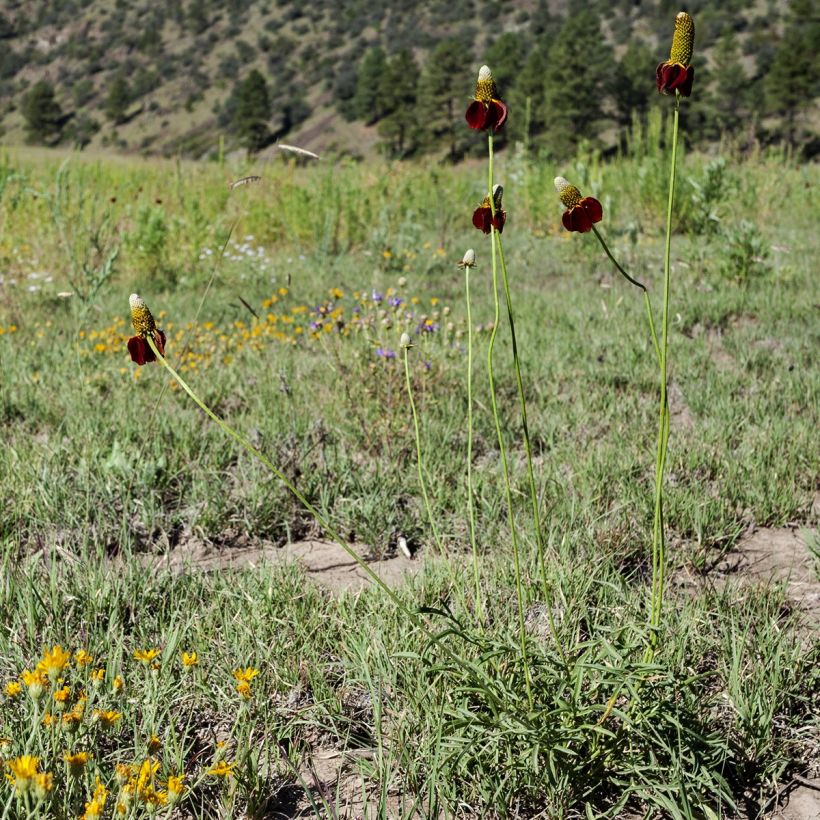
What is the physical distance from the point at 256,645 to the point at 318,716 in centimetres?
23

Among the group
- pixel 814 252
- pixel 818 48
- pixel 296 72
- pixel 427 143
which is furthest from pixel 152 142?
pixel 814 252

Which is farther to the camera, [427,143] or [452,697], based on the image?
[427,143]

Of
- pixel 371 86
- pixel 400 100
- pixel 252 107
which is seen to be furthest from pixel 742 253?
pixel 252 107

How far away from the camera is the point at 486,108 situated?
1078 millimetres

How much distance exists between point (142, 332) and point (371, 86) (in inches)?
3167

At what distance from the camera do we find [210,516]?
2.24 m

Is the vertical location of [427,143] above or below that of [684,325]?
below

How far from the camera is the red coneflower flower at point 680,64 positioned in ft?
3.48

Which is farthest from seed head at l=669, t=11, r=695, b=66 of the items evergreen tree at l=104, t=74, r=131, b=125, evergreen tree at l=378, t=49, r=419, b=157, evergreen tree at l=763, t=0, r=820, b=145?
evergreen tree at l=104, t=74, r=131, b=125

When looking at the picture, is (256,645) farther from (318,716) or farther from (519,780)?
(519,780)

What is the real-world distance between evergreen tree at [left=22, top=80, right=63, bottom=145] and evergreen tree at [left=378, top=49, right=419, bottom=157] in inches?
2120

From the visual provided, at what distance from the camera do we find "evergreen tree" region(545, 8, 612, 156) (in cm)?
4391

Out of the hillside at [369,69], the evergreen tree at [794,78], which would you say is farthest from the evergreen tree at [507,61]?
the evergreen tree at [794,78]

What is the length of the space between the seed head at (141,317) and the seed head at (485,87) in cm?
59
